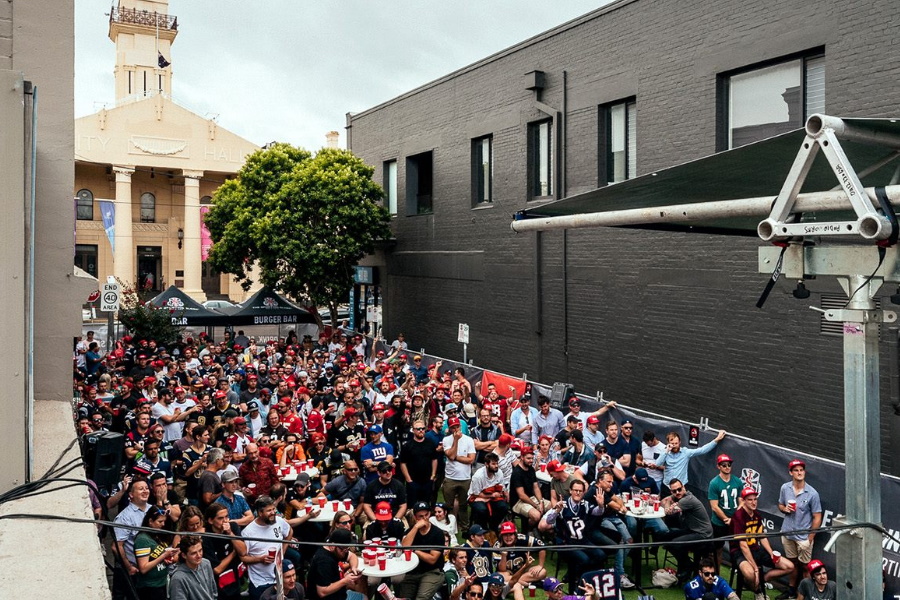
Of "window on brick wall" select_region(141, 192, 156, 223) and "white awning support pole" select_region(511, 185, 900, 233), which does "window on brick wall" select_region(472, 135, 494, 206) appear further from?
"window on brick wall" select_region(141, 192, 156, 223)

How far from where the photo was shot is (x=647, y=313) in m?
17.5

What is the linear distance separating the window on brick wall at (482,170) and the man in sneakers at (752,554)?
46.6ft

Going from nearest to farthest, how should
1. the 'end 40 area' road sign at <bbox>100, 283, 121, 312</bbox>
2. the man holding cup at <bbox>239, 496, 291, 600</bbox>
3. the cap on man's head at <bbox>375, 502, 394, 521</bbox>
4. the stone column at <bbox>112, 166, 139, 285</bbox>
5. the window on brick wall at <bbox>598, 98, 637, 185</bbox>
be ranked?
the man holding cup at <bbox>239, 496, 291, 600</bbox> < the cap on man's head at <bbox>375, 502, 394, 521</bbox> < the window on brick wall at <bbox>598, 98, 637, 185</bbox> < the 'end 40 area' road sign at <bbox>100, 283, 121, 312</bbox> < the stone column at <bbox>112, 166, 139, 285</bbox>

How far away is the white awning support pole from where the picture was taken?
418 cm

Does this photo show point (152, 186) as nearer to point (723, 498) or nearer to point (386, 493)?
point (386, 493)

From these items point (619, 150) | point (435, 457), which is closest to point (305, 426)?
point (435, 457)

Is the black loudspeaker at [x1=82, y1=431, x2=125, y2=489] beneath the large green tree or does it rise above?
beneath

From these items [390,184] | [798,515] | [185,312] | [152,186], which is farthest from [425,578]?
[152,186]

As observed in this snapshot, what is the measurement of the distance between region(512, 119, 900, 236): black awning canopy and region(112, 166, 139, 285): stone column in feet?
153

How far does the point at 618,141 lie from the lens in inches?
738

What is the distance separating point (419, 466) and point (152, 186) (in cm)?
4620

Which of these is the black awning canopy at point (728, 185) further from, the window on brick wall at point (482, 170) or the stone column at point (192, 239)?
the stone column at point (192, 239)

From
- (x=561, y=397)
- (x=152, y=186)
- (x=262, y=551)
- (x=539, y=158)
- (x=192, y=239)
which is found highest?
(x=152, y=186)

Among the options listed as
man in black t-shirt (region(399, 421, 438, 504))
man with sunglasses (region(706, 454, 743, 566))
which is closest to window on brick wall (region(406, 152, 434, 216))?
man in black t-shirt (region(399, 421, 438, 504))
